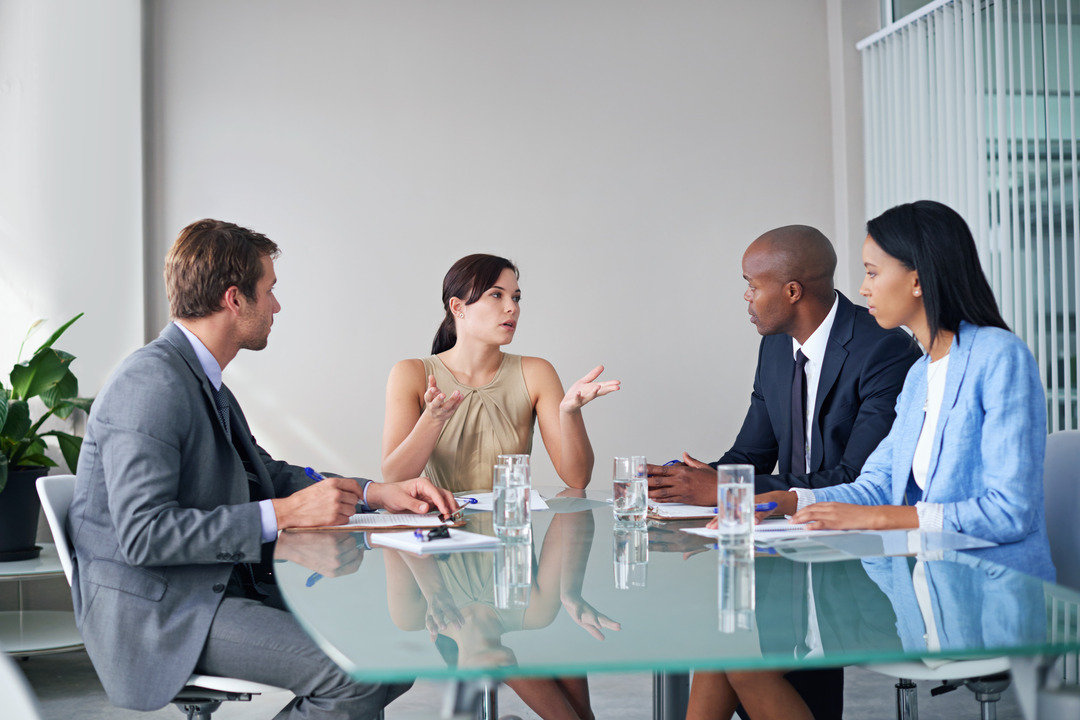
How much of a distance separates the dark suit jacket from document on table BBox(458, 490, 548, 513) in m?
0.55

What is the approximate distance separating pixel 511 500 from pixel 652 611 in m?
0.64

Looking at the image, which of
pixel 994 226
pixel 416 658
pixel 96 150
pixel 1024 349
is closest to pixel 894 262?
pixel 1024 349

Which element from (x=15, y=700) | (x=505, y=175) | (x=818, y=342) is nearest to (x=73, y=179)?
(x=505, y=175)

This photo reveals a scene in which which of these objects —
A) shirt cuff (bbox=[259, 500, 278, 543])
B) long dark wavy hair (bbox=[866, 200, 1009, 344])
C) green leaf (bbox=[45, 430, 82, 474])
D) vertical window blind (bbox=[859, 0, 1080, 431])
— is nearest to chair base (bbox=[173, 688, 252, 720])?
shirt cuff (bbox=[259, 500, 278, 543])

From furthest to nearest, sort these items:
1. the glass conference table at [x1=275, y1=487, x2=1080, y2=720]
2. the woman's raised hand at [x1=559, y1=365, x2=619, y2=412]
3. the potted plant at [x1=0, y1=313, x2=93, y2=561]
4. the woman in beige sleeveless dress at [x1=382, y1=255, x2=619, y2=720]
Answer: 1. the potted plant at [x1=0, y1=313, x2=93, y2=561]
2. the woman in beige sleeveless dress at [x1=382, y1=255, x2=619, y2=720]
3. the woman's raised hand at [x1=559, y1=365, x2=619, y2=412]
4. the glass conference table at [x1=275, y1=487, x2=1080, y2=720]

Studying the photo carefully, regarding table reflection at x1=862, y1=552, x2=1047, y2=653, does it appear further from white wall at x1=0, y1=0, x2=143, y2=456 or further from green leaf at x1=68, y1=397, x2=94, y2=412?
white wall at x1=0, y1=0, x2=143, y2=456

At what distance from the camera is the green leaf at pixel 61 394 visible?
3.68 metres

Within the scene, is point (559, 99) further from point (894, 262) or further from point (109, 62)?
point (894, 262)

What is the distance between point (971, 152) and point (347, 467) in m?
3.10

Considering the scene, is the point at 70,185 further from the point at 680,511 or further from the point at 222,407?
the point at 680,511

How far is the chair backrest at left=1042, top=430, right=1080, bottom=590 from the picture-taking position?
6.68 ft

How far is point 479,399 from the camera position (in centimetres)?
305

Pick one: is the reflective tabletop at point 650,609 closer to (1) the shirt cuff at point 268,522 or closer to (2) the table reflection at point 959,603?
(2) the table reflection at point 959,603

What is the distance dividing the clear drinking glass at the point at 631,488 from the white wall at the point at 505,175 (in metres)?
2.57
